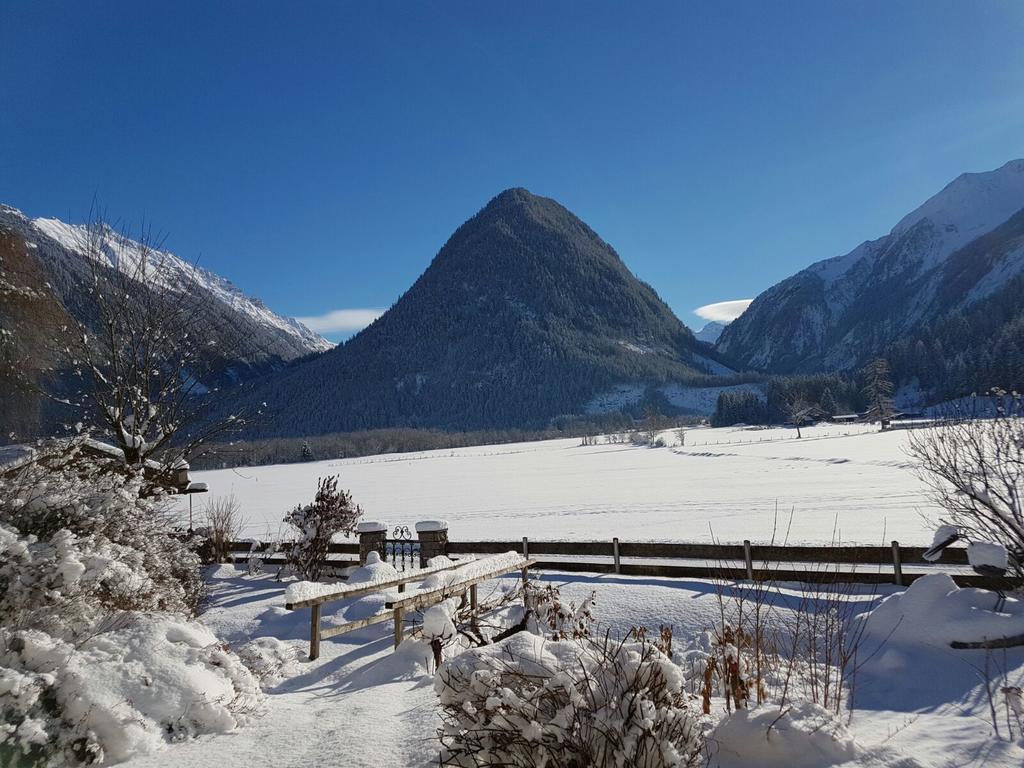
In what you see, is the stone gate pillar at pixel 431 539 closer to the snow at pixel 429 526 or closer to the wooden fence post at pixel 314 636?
the snow at pixel 429 526

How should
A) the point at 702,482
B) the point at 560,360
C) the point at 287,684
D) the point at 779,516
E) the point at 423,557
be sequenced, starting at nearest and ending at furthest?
the point at 287,684
the point at 423,557
the point at 779,516
the point at 702,482
the point at 560,360

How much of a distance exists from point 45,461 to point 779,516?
17.1 metres

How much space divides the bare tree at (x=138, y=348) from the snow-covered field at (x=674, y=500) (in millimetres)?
9152

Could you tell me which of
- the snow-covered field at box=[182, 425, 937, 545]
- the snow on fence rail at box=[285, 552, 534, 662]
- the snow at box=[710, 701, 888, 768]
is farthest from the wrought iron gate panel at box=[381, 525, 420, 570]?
the snow at box=[710, 701, 888, 768]

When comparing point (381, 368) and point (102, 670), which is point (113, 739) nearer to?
point (102, 670)

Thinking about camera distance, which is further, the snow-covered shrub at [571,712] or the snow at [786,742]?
the snow at [786,742]

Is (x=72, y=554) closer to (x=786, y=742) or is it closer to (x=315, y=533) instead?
(x=786, y=742)

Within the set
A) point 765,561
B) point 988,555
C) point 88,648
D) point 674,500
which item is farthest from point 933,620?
point 674,500

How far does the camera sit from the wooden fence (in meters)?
8.48

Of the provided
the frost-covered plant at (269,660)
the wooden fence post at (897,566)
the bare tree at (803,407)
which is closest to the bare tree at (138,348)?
the frost-covered plant at (269,660)

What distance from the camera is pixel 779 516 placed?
17.4 m

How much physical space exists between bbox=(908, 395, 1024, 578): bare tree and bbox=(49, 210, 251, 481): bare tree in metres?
11.5

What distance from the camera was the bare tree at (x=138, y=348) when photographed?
1034cm

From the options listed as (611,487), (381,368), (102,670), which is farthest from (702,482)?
(381,368)
